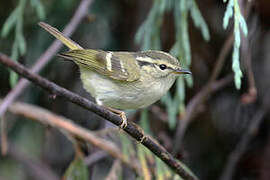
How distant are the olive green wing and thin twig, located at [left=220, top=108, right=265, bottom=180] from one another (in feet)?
3.77

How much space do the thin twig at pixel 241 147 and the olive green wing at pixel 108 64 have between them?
3.77 ft

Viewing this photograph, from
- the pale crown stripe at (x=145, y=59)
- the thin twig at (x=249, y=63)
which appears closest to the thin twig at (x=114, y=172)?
the pale crown stripe at (x=145, y=59)

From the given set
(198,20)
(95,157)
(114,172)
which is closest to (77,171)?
(114,172)

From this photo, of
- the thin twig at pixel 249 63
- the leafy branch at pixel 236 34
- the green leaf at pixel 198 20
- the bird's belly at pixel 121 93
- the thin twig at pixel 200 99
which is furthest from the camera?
the thin twig at pixel 200 99

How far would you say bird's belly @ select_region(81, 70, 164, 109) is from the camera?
8.58 feet

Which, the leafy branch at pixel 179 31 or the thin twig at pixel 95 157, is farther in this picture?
the thin twig at pixel 95 157

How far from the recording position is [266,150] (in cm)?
351

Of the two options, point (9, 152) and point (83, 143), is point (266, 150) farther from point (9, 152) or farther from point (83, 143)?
point (9, 152)

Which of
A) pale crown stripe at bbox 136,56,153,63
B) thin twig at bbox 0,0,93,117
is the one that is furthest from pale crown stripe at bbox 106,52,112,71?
thin twig at bbox 0,0,93,117

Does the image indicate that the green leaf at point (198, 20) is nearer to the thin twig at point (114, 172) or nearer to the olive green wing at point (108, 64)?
the olive green wing at point (108, 64)

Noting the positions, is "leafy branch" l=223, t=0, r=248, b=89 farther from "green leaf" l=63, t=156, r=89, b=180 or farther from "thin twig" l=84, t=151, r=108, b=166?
"thin twig" l=84, t=151, r=108, b=166

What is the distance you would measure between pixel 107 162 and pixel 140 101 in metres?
1.25

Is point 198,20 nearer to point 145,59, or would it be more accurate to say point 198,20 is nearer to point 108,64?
point 145,59

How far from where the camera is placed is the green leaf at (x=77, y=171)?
2703mm
